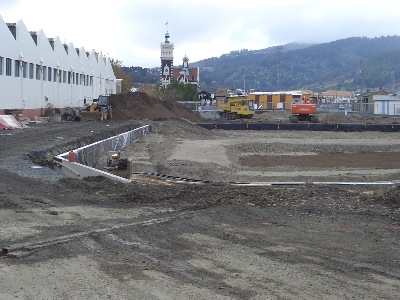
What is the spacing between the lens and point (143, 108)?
216 feet

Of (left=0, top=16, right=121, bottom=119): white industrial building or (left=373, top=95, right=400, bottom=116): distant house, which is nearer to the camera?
(left=0, top=16, right=121, bottom=119): white industrial building

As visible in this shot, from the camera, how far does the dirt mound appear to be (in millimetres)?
62719

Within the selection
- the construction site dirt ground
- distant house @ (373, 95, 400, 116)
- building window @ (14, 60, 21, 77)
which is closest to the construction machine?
distant house @ (373, 95, 400, 116)

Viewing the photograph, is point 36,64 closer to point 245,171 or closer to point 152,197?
point 245,171

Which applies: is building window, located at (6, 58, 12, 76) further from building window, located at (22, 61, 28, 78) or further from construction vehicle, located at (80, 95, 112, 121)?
construction vehicle, located at (80, 95, 112, 121)

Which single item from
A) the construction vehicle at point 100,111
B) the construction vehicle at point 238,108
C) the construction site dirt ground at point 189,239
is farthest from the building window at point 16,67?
the construction site dirt ground at point 189,239

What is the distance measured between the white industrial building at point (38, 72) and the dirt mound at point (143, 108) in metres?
6.49

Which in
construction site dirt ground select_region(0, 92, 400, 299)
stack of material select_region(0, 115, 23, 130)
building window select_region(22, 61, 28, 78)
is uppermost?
building window select_region(22, 61, 28, 78)

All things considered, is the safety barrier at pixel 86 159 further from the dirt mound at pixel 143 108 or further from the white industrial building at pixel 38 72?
the dirt mound at pixel 143 108

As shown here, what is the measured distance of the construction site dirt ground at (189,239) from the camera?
6.90 metres

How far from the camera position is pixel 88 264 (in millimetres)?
7672

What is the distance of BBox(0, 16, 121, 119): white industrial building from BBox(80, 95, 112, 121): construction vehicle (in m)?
3.98

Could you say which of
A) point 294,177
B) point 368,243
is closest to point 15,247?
point 368,243

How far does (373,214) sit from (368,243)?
346cm
